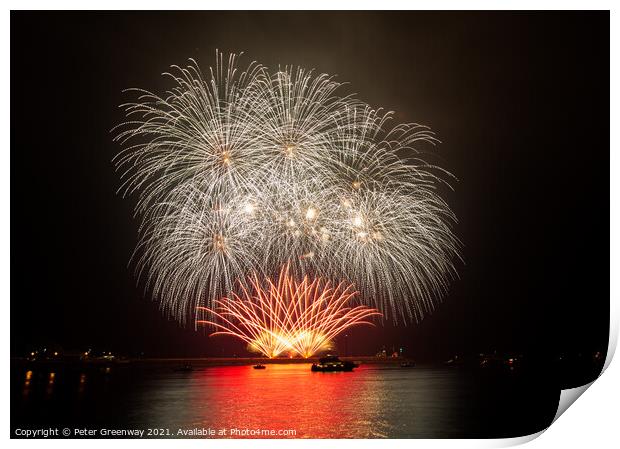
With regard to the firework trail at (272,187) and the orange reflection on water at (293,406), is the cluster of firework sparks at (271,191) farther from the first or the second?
the orange reflection on water at (293,406)

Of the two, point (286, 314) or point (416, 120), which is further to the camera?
point (286, 314)

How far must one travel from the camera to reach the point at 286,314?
10.4 meters

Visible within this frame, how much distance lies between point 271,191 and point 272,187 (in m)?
0.05

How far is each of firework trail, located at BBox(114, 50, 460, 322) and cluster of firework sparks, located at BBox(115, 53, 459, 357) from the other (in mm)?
15

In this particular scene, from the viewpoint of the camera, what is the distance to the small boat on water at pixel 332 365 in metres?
18.4

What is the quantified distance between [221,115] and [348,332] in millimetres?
4731

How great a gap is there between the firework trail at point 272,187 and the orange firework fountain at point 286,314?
14.7 inches

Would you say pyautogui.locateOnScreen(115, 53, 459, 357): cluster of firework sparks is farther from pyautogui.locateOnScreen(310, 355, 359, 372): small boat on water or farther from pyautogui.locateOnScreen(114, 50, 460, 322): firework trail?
pyautogui.locateOnScreen(310, 355, 359, 372): small boat on water

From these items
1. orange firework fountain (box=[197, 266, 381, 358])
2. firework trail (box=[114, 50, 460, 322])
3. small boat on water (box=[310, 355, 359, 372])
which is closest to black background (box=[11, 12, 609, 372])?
firework trail (box=[114, 50, 460, 322])

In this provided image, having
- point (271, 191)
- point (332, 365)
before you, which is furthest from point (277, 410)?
point (332, 365)

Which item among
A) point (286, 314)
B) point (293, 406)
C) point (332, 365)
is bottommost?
point (332, 365)

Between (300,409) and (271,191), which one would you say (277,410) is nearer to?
(300,409)

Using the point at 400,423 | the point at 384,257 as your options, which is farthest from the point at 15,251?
the point at 400,423
